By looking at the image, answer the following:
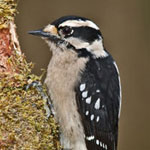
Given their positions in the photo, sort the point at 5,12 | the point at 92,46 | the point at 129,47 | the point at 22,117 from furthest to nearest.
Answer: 1. the point at 129,47
2. the point at 92,46
3. the point at 5,12
4. the point at 22,117

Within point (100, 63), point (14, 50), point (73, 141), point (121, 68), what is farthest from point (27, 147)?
point (121, 68)

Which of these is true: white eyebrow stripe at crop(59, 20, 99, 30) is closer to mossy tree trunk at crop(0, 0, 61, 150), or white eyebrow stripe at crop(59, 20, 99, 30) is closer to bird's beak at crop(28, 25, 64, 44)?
bird's beak at crop(28, 25, 64, 44)

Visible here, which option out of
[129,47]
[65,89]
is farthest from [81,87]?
[129,47]

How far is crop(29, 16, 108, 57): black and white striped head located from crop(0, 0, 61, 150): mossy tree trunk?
0.93 ft

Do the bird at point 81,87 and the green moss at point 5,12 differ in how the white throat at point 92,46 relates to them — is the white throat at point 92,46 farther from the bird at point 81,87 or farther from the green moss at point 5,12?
the green moss at point 5,12

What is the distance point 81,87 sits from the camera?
3500 millimetres

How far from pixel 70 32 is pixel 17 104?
0.78m

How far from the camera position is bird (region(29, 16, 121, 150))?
3479 mm

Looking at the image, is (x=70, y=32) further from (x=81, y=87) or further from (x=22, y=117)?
(x=22, y=117)

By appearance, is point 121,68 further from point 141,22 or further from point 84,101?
point 84,101

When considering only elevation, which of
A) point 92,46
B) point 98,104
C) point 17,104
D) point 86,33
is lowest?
point 98,104

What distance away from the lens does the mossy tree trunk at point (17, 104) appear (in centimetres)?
312

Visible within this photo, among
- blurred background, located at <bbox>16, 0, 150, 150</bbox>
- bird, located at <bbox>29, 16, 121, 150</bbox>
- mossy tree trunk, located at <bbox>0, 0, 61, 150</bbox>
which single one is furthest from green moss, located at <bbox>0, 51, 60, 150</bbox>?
blurred background, located at <bbox>16, 0, 150, 150</bbox>

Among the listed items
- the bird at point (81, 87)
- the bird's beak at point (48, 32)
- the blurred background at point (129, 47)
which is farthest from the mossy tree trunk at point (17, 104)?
the blurred background at point (129, 47)
